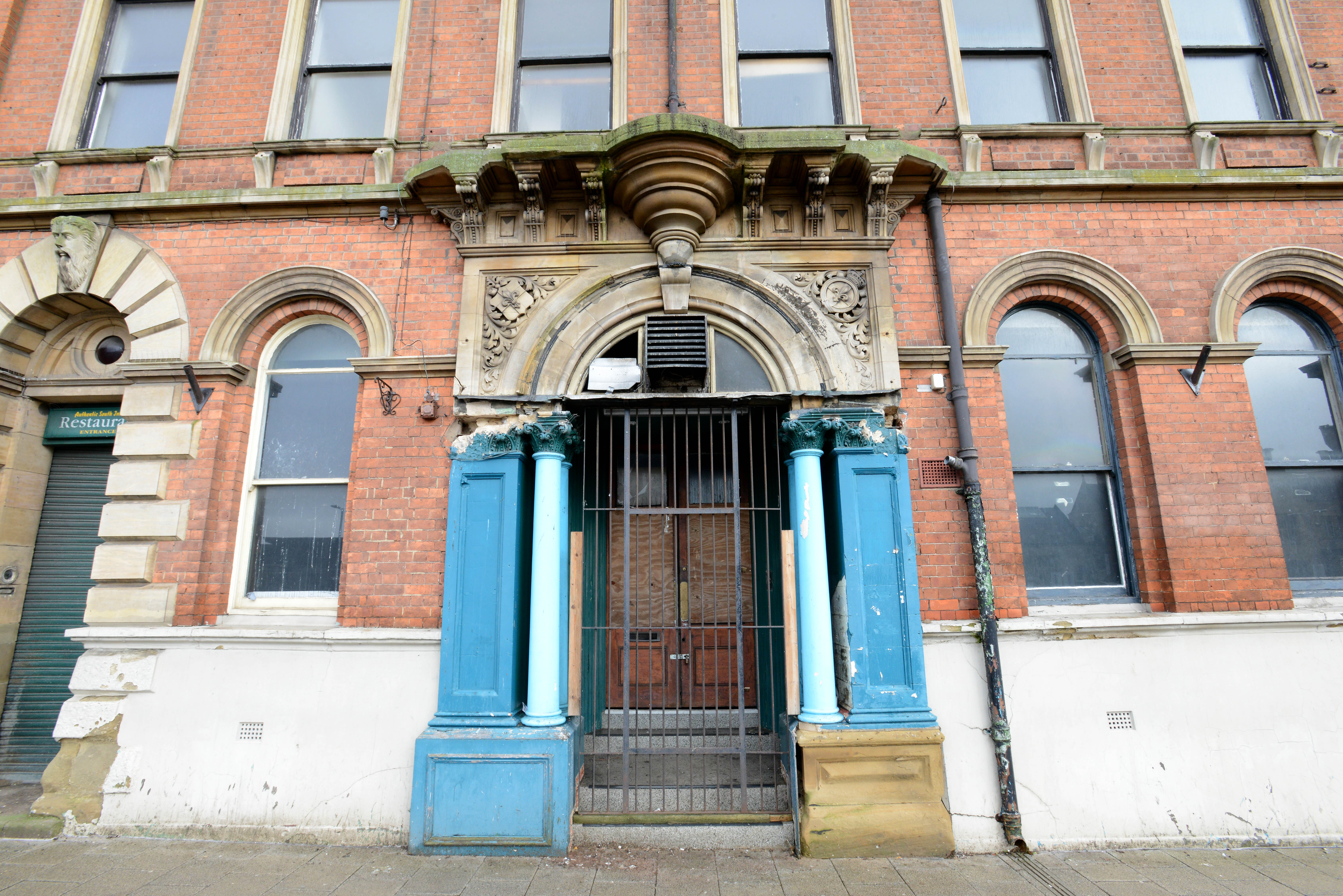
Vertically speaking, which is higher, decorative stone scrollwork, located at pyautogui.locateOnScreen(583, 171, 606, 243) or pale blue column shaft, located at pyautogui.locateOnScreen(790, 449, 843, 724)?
decorative stone scrollwork, located at pyautogui.locateOnScreen(583, 171, 606, 243)

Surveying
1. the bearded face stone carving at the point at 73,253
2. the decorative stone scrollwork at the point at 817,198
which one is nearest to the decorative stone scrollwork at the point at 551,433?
the decorative stone scrollwork at the point at 817,198

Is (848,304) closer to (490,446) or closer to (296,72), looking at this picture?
(490,446)

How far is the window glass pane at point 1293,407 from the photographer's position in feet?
17.1

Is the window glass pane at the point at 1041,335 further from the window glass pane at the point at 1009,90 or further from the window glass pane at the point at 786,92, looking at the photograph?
the window glass pane at the point at 786,92

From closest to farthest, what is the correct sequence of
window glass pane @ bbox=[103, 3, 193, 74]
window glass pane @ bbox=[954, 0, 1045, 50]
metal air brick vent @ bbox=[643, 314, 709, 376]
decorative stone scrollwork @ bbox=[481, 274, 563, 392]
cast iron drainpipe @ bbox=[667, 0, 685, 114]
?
metal air brick vent @ bbox=[643, 314, 709, 376] < decorative stone scrollwork @ bbox=[481, 274, 563, 392] < cast iron drainpipe @ bbox=[667, 0, 685, 114] < window glass pane @ bbox=[954, 0, 1045, 50] < window glass pane @ bbox=[103, 3, 193, 74]

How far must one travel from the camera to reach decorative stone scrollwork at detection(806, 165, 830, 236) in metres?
4.86

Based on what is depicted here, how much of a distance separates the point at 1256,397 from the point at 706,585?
16.7ft

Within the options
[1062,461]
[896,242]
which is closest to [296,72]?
[896,242]

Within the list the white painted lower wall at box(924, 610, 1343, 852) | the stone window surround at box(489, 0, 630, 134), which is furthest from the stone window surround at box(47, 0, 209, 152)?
the white painted lower wall at box(924, 610, 1343, 852)

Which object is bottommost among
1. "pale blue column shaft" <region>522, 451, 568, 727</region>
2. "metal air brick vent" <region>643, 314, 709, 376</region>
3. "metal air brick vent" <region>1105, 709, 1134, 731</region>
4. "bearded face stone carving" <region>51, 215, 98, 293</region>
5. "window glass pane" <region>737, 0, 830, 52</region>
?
"metal air brick vent" <region>1105, 709, 1134, 731</region>

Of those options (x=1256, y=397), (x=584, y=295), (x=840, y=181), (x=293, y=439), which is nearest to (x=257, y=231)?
(x=293, y=439)

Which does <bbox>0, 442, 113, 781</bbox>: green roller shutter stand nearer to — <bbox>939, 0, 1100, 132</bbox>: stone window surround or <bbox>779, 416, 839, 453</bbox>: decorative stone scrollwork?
<bbox>779, 416, 839, 453</bbox>: decorative stone scrollwork

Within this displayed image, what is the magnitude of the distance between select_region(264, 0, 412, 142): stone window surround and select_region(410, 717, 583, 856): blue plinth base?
5.22m

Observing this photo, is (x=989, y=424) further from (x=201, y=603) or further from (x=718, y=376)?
(x=201, y=603)
